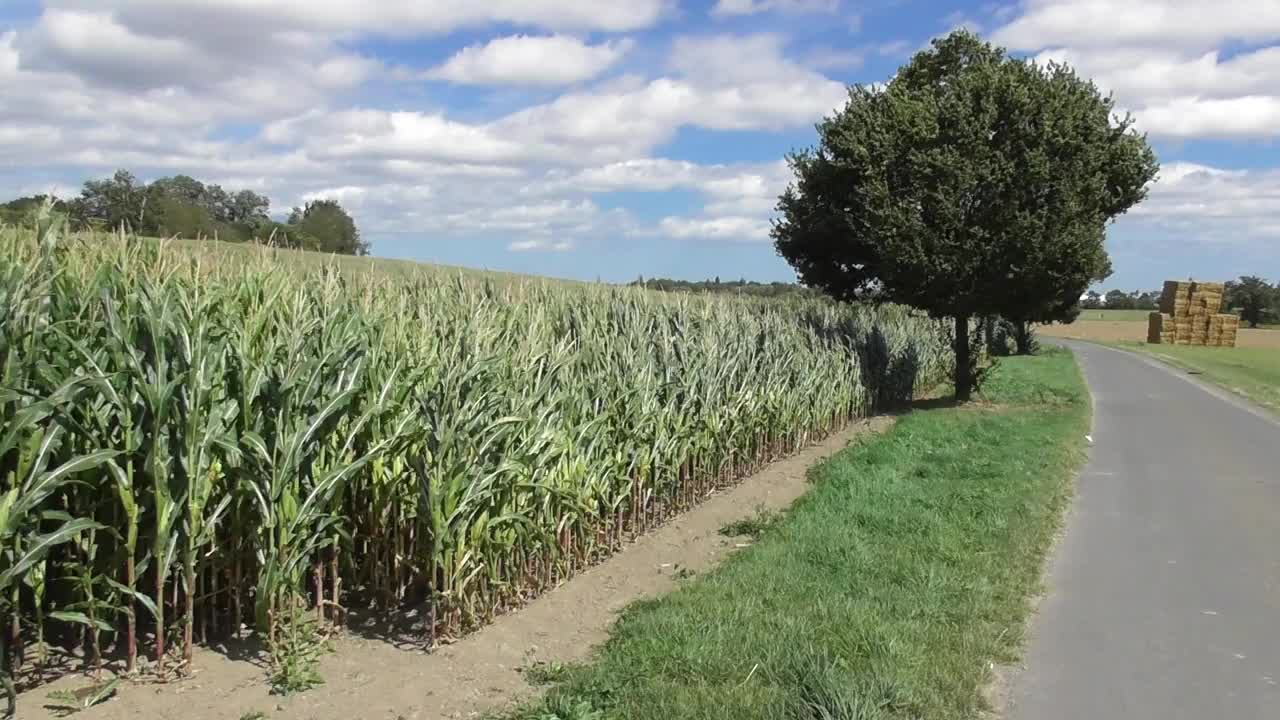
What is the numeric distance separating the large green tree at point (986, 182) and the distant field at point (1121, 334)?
161ft

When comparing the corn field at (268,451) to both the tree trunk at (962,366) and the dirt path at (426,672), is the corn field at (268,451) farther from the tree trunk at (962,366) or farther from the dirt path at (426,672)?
the tree trunk at (962,366)

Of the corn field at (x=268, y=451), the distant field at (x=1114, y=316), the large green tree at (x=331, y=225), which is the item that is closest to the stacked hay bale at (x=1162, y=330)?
the distant field at (x=1114, y=316)

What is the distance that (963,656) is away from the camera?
217 inches

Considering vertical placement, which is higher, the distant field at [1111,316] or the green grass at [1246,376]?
the distant field at [1111,316]

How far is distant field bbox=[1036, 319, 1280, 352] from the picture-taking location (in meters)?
70.2

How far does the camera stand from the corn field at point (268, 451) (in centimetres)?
425

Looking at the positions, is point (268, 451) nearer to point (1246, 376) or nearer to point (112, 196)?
point (112, 196)

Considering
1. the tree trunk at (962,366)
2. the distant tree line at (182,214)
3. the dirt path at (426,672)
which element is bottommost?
the dirt path at (426,672)

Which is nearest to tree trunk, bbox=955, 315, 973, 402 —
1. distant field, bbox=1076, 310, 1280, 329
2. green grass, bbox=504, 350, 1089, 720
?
green grass, bbox=504, 350, 1089, 720

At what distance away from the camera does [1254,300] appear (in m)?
103

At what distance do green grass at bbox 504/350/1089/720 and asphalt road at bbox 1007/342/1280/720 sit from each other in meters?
0.29

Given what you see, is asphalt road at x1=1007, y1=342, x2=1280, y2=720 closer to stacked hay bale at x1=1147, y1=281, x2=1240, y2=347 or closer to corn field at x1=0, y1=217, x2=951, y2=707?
corn field at x1=0, y1=217, x2=951, y2=707

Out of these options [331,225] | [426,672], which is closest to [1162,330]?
[331,225]

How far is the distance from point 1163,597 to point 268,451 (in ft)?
18.9
